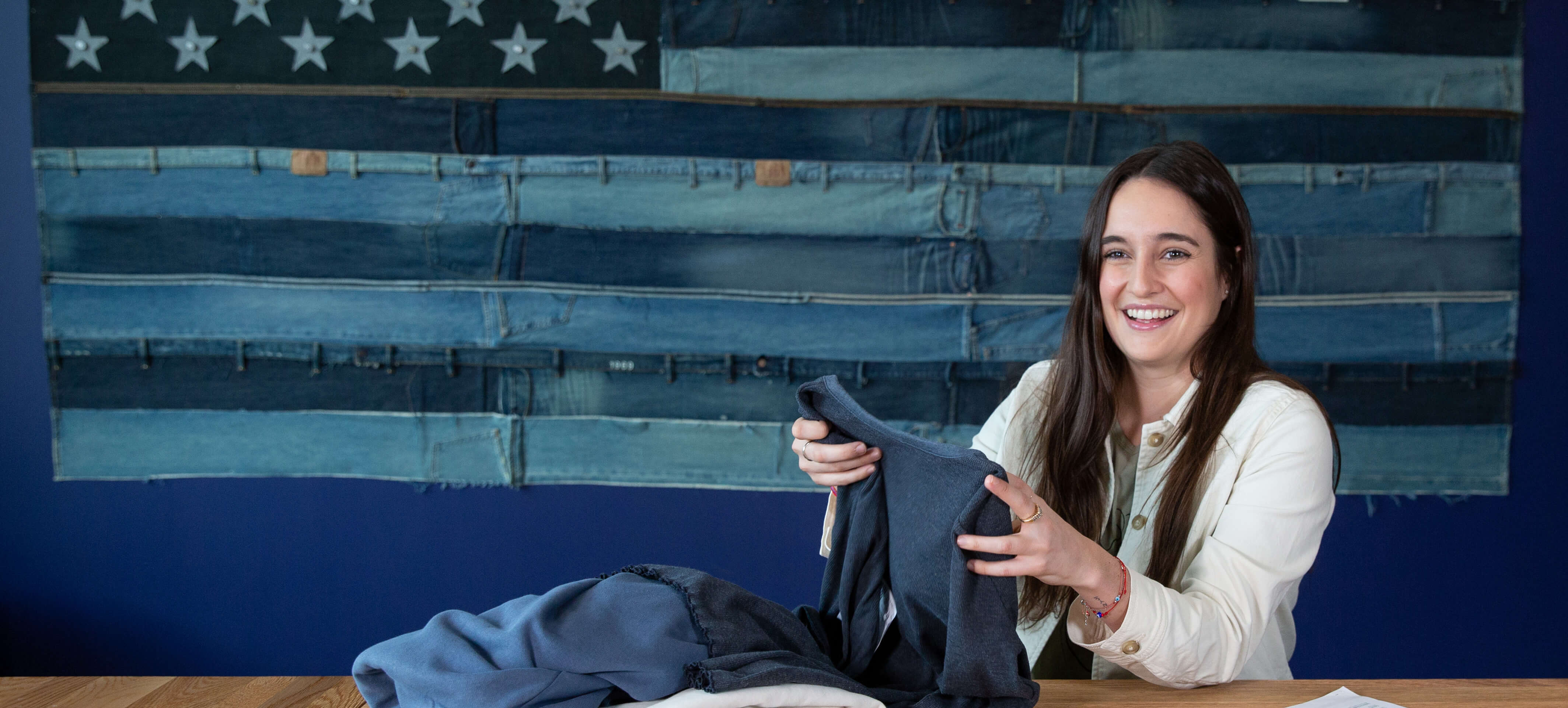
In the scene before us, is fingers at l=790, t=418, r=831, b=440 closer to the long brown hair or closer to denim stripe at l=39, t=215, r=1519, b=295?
the long brown hair

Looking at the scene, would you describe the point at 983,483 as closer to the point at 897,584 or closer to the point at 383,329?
the point at 897,584

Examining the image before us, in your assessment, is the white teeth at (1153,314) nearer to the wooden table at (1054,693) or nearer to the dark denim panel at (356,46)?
the wooden table at (1054,693)

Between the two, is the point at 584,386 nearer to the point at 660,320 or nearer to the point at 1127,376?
the point at 660,320

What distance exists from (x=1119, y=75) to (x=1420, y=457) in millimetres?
1305

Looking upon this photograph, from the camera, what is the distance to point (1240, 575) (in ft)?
3.84

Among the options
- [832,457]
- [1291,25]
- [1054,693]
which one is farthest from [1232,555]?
[1291,25]

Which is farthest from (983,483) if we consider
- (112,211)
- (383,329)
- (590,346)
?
(112,211)

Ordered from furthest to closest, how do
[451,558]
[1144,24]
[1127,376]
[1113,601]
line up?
[451,558] < [1144,24] < [1127,376] < [1113,601]

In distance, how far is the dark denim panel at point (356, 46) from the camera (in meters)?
2.29

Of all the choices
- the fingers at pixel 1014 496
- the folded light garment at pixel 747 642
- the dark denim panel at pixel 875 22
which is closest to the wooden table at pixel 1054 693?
the folded light garment at pixel 747 642

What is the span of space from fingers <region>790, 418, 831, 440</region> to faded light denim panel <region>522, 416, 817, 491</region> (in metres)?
1.17

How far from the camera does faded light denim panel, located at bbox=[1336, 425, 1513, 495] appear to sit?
92.7 inches

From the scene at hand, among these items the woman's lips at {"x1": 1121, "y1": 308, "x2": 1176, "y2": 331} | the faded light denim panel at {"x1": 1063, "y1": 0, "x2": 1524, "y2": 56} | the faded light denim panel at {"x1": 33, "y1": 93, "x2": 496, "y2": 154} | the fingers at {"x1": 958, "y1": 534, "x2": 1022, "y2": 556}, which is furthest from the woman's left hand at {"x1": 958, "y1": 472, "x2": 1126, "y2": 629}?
the faded light denim panel at {"x1": 33, "y1": 93, "x2": 496, "y2": 154}

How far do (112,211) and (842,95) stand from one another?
76.5 inches
